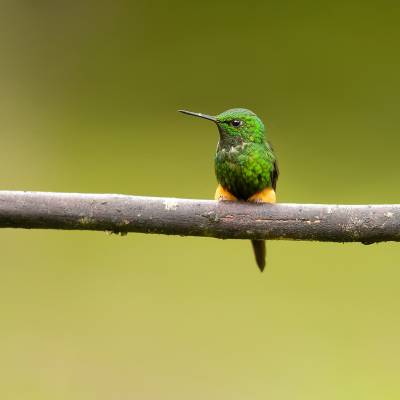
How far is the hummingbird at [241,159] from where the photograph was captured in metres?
1.59

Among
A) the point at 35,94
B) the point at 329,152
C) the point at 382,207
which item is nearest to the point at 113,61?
the point at 35,94

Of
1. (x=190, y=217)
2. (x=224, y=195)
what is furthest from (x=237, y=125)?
(x=190, y=217)

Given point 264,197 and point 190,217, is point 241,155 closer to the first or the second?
point 264,197

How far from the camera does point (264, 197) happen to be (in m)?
1.58

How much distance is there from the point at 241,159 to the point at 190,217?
32cm

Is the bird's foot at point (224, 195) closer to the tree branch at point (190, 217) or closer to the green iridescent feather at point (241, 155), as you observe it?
the green iridescent feather at point (241, 155)

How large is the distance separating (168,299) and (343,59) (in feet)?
4.29

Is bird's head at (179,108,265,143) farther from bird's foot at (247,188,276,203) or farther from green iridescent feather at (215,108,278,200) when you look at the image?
bird's foot at (247,188,276,203)

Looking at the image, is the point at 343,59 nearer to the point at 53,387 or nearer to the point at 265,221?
the point at 265,221

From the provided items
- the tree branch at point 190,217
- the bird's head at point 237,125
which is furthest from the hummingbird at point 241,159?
the tree branch at point 190,217

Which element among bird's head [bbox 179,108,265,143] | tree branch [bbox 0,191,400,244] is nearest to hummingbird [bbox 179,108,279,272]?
bird's head [bbox 179,108,265,143]

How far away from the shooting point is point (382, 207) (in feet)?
4.39

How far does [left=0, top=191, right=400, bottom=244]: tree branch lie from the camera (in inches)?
52.0

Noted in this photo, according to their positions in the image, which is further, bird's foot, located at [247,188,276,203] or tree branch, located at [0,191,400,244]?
bird's foot, located at [247,188,276,203]
